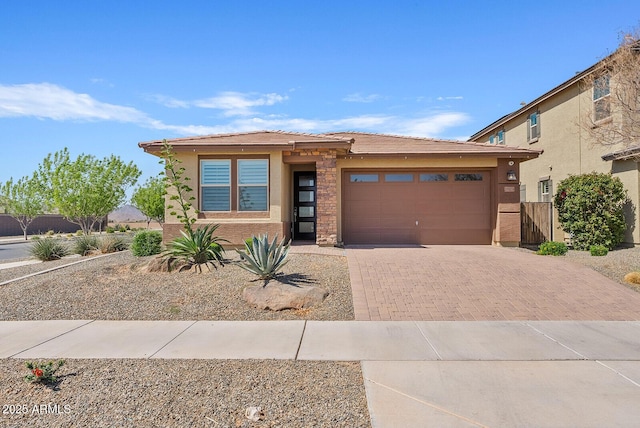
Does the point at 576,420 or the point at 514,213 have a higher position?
the point at 514,213

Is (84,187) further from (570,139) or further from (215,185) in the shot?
(570,139)

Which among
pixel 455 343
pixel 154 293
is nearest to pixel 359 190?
pixel 154 293

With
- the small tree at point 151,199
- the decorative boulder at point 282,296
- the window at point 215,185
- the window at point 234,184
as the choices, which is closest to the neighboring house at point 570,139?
the decorative boulder at point 282,296

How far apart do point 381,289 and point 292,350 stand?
3.47 meters

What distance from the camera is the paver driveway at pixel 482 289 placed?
24.5 ft

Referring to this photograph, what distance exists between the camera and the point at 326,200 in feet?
44.3

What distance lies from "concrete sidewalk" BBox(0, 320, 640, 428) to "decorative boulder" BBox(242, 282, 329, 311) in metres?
0.74

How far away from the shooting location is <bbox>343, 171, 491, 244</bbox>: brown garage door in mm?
14961

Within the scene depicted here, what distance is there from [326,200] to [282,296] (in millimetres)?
6006

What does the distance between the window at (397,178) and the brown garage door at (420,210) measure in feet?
0.12

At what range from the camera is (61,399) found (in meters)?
4.18

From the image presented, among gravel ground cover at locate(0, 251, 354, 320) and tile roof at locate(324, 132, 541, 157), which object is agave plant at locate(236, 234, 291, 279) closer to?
gravel ground cover at locate(0, 251, 354, 320)

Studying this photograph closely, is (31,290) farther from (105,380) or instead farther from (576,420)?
(576,420)

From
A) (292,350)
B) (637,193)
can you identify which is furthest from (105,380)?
(637,193)
